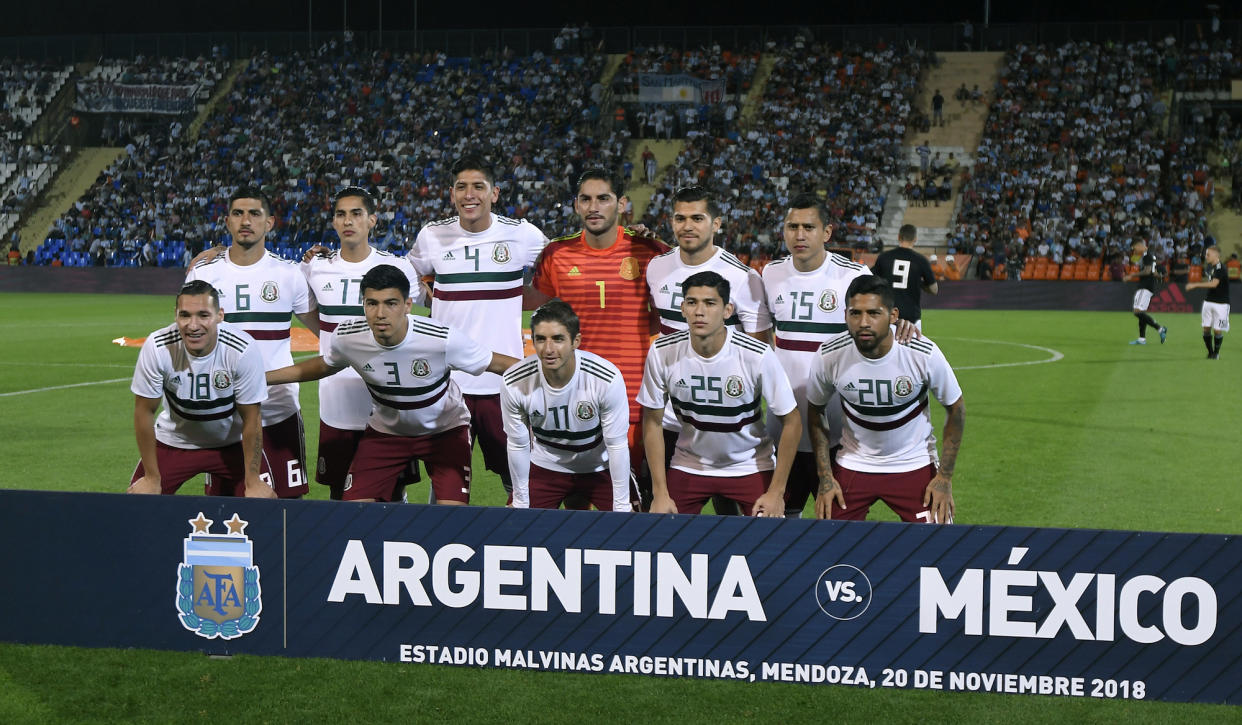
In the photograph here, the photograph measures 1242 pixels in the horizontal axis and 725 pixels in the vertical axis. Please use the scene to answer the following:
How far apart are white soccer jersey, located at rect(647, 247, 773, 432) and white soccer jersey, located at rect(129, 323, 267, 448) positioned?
2064 mm

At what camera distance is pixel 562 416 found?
5.86 meters

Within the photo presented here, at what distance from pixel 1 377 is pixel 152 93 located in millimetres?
31441

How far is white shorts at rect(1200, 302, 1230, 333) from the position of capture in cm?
1792

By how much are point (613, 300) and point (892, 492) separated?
6.00 ft

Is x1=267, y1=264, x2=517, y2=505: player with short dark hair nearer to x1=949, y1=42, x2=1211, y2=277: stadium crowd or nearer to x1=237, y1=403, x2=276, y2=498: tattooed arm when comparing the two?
x1=237, y1=403, x2=276, y2=498: tattooed arm

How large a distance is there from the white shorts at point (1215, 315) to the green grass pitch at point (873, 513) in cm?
53

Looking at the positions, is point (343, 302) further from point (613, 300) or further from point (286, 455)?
point (613, 300)

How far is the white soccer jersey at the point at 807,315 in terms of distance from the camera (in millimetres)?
6383

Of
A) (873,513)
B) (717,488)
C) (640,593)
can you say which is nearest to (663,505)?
(717,488)

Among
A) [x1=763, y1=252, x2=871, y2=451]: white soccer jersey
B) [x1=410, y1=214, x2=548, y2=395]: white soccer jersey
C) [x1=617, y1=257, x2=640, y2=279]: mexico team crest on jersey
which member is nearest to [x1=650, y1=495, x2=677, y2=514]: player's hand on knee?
[x1=763, y1=252, x2=871, y2=451]: white soccer jersey

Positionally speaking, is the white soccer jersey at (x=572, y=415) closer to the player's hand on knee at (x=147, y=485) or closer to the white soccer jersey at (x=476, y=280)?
the white soccer jersey at (x=476, y=280)

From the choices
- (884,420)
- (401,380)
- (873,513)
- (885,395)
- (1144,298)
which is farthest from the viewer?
(1144,298)

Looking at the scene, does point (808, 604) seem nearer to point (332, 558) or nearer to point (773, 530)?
point (773, 530)

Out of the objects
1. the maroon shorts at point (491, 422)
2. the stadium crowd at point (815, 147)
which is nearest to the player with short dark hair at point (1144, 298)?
the stadium crowd at point (815, 147)
